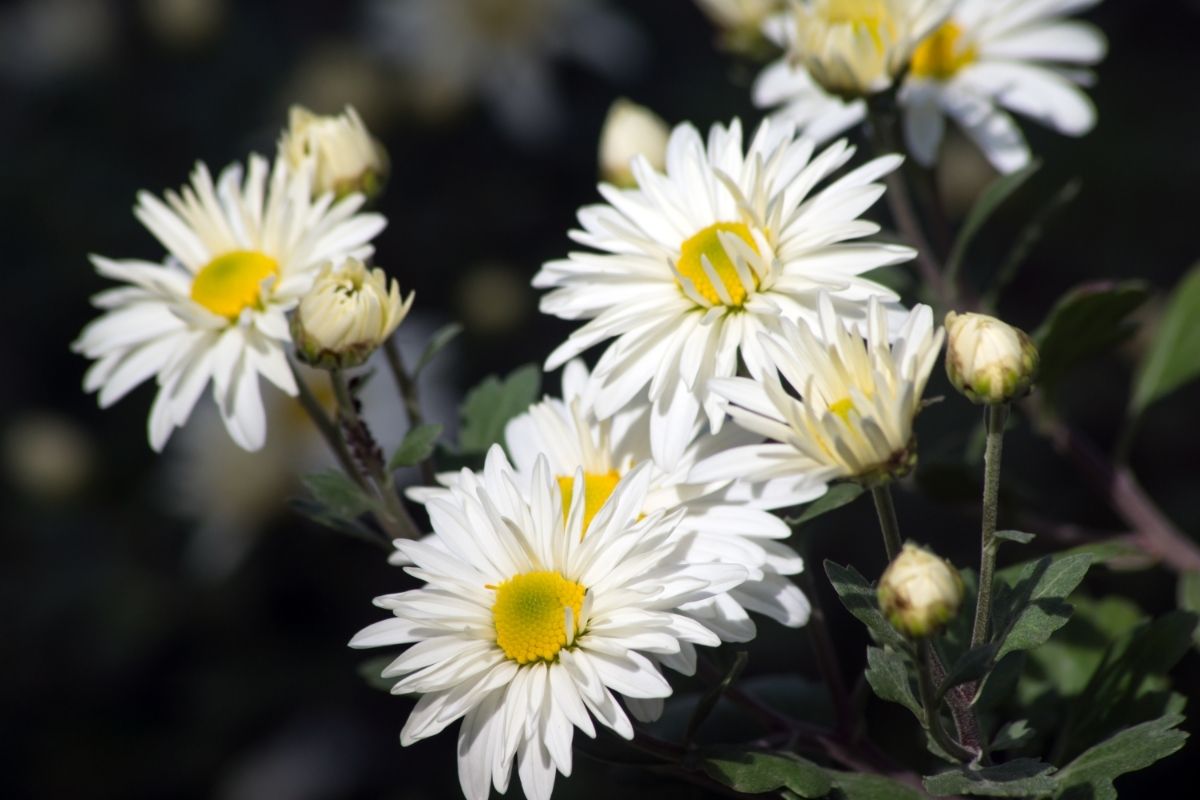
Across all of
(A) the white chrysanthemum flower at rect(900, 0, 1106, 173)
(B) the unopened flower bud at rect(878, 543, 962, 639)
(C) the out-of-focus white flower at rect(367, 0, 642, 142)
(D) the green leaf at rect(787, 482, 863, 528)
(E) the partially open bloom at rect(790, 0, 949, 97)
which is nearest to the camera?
(B) the unopened flower bud at rect(878, 543, 962, 639)

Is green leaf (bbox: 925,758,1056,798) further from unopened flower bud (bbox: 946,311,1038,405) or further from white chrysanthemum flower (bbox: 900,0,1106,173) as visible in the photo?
white chrysanthemum flower (bbox: 900,0,1106,173)

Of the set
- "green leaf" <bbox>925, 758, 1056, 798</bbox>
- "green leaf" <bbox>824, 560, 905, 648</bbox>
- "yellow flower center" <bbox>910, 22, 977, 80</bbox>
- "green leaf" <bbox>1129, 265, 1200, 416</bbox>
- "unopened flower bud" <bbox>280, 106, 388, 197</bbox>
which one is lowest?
"green leaf" <bbox>1129, 265, 1200, 416</bbox>

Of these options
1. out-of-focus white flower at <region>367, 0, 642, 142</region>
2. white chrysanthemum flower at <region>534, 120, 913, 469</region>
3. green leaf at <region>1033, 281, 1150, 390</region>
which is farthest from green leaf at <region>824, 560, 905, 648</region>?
out-of-focus white flower at <region>367, 0, 642, 142</region>

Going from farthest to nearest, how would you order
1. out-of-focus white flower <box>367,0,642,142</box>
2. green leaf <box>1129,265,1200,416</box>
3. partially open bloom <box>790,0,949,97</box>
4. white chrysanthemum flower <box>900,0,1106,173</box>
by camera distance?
out-of-focus white flower <box>367,0,642,142</box>
green leaf <box>1129,265,1200,416</box>
white chrysanthemum flower <box>900,0,1106,173</box>
partially open bloom <box>790,0,949,97</box>

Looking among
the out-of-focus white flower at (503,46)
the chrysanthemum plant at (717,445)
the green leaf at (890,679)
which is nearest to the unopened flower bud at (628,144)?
the chrysanthemum plant at (717,445)

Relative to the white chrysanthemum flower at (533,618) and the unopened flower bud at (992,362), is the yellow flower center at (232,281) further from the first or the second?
the unopened flower bud at (992,362)

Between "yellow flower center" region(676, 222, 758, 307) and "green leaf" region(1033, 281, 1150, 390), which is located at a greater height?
"yellow flower center" region(676, 222, 758, 307)
